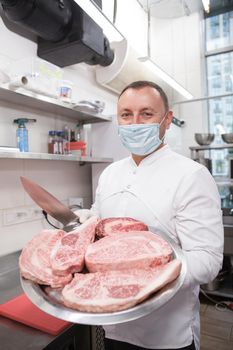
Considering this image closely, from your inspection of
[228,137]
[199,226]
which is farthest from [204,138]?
[199,226]

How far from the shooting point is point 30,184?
3.73 ft

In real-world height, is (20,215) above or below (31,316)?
above

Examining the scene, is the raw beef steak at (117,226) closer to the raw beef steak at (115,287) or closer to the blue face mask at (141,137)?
the raw beef steak at (115,287)

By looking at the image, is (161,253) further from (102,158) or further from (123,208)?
(102,158)

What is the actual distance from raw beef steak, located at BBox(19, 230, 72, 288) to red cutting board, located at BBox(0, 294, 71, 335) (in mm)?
317

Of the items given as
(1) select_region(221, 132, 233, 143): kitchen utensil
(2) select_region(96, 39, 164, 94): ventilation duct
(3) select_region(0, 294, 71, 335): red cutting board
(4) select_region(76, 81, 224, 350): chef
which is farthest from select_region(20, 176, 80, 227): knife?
(1) select_region(221, 132, 233, 143): kitchen utensil

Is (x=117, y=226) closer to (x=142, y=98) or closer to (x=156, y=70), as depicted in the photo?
(x=142, y=98)

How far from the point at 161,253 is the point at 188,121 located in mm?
3394

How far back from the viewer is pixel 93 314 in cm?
62

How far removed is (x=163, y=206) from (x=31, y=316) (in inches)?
26.1

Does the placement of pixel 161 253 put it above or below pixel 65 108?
below

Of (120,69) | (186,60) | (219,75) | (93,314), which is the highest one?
(186,60)

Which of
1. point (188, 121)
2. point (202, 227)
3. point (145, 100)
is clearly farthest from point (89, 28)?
point (188, 121)

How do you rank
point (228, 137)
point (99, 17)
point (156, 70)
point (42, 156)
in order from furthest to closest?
point (228, 137), point (156, 70), point (42, 156), point (99, 17)
